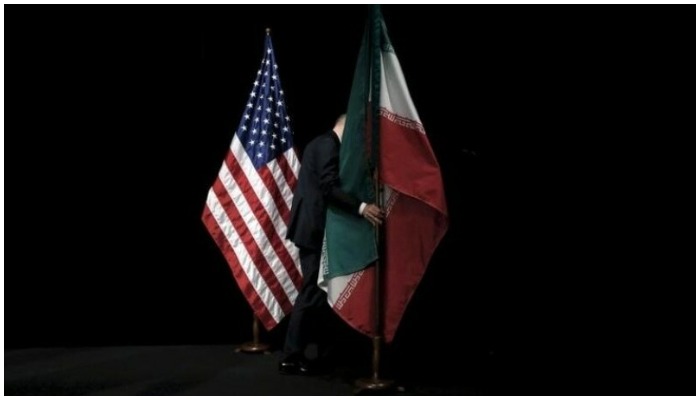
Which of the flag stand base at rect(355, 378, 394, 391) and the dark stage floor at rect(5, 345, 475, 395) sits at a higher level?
the flag stand base at rect(355, 378, 394, 391)

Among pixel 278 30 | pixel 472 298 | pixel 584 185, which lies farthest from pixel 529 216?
pixel 278 30

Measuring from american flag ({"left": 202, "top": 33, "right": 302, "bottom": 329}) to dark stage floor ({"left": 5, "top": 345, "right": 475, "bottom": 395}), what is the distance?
350 millimetres

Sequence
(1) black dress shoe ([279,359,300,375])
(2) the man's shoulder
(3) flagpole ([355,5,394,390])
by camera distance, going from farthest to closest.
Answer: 1. (1) black dress shoe ([279,359,300,375])
2. (2) the man's shoulder
3. (3) flagpole ([355,5,394,390])

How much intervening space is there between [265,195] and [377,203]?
90 cm

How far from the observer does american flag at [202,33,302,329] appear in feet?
11.8

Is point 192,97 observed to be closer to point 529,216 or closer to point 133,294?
point 133,294

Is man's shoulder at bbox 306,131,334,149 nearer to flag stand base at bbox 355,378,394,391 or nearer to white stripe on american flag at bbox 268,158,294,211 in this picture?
white stripe on american flag at bbox 268,158,294,211

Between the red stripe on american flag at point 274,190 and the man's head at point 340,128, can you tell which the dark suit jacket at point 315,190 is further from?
the red stripe on american flag at point 274,190

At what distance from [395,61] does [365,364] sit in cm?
145

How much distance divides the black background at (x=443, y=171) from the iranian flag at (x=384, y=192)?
0.52 metres

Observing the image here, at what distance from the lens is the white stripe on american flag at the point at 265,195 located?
11.8 ft

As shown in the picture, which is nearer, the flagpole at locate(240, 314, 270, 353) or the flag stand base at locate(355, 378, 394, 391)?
the flag stand base at locate(355, 378, 394, 391)

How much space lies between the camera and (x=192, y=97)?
383 cm

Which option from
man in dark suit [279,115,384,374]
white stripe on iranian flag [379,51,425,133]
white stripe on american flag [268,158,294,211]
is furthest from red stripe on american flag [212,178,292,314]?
white stripe on iranian flag [379,51,425,133]
